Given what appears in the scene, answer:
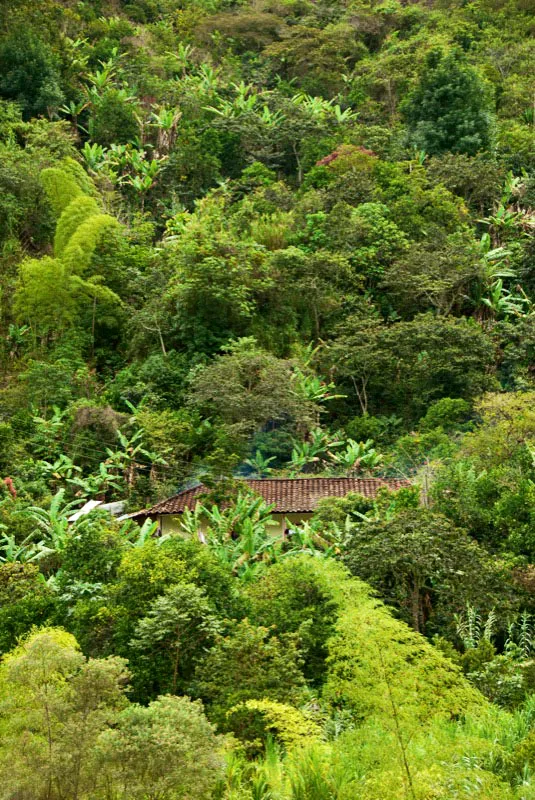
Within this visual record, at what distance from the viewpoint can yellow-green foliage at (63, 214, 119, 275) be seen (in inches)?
1086

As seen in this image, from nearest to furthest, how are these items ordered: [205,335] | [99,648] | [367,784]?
[367,784], [99,648], [205,335]

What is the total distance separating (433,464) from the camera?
61.1 ft

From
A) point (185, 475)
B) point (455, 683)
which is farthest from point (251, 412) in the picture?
point (455, 683)

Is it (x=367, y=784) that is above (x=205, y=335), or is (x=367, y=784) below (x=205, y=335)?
above

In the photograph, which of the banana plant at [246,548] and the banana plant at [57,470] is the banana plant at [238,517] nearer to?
the banana plant at [246,548]

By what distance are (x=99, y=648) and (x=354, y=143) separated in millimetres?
26288

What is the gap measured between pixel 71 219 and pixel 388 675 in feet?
70.7

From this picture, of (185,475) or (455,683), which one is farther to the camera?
(185,475)

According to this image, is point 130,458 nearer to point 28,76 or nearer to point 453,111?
point 453,111

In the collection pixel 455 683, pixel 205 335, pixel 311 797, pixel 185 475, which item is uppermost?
pixel 311 797

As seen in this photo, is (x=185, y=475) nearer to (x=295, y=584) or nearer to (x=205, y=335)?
(x=205, y=335)

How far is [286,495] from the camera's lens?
2052cm

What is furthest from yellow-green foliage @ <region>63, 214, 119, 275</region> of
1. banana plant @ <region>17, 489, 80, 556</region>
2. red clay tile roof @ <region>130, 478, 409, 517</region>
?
banana plant @ <region>17, 489, 80, 556</region>

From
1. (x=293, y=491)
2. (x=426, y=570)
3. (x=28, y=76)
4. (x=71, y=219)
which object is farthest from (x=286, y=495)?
(x=28, y=76)
